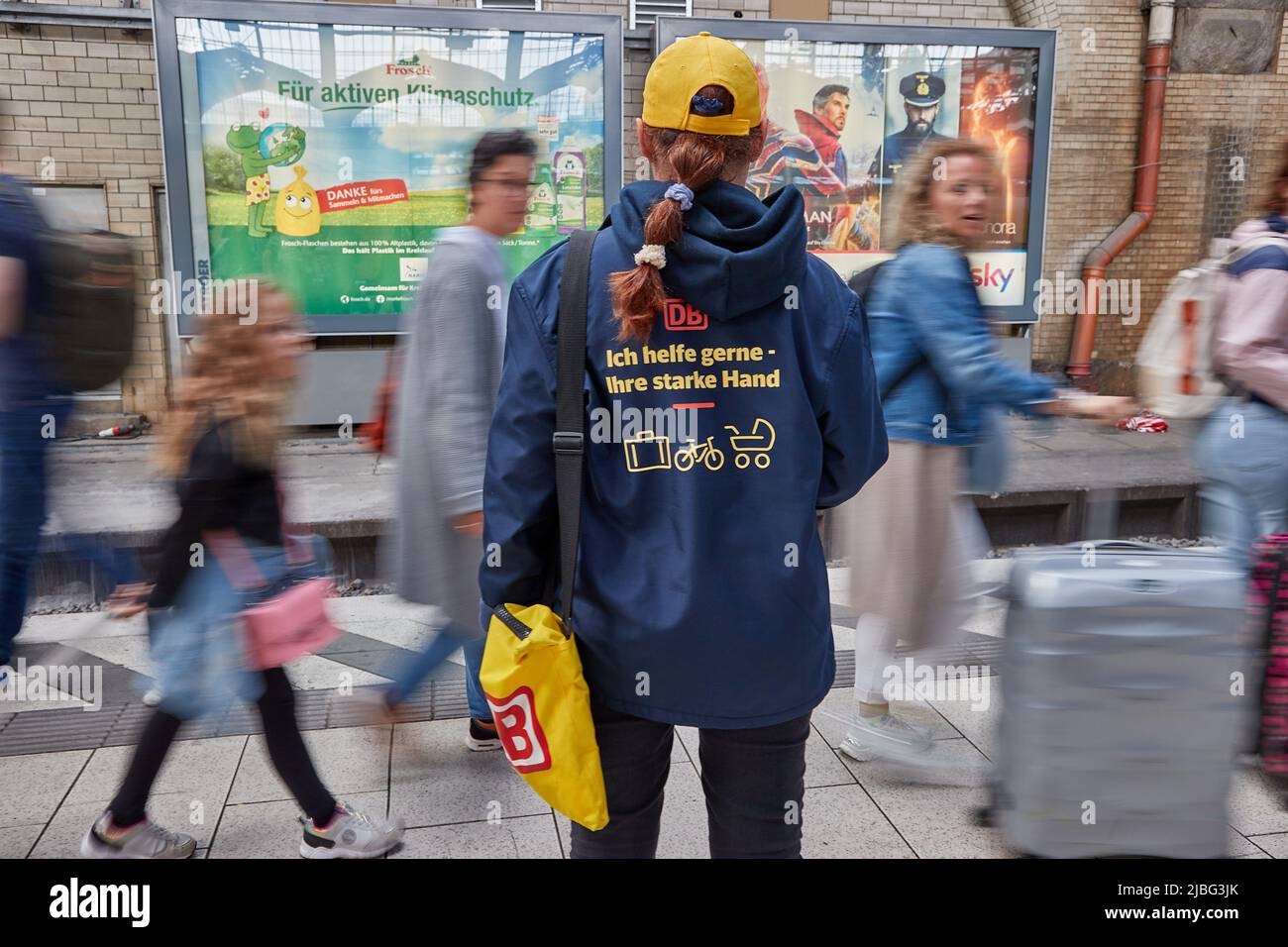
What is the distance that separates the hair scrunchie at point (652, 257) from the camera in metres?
1.66

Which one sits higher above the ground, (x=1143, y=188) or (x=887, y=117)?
(x=887, y=117)

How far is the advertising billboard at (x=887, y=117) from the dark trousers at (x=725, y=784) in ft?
25.5

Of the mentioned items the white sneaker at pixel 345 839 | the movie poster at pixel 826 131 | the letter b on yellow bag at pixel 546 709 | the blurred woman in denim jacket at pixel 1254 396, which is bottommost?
the white sneaker at pixel 345 839

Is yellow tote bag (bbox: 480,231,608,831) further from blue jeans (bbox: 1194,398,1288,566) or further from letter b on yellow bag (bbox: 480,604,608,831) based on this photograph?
blue jeans (bbox: 1194,398,1288,566)

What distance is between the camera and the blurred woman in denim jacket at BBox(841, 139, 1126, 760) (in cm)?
293

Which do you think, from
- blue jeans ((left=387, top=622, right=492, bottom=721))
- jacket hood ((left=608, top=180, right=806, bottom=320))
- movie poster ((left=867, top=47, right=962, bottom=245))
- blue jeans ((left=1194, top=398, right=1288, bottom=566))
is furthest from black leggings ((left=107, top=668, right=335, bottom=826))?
movie poster ((left=867, top=47, right=962, bottom=245))

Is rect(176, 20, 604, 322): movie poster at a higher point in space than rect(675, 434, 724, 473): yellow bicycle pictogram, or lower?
higher

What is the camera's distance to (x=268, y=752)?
2738mm

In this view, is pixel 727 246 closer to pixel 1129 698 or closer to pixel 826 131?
pixel 1129 698

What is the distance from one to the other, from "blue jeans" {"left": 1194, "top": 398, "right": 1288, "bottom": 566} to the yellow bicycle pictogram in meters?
2.26

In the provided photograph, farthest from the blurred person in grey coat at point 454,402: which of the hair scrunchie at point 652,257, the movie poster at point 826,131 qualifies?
the movie poster at point 826,131

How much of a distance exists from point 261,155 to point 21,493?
634 centimetres

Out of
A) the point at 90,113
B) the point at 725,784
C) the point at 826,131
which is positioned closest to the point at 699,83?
the point at 725,784

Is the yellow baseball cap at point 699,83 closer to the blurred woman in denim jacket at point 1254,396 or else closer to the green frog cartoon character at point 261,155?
the blurred woman in denim jacket at point 1254,396
